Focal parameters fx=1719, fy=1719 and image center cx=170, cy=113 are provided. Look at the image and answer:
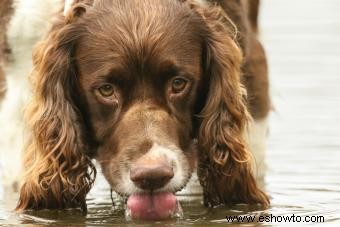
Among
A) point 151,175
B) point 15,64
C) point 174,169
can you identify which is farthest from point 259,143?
point 151,175

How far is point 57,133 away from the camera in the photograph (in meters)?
9.23

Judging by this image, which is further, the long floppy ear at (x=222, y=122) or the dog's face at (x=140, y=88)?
the long floppy ear at (x=222, y=122)

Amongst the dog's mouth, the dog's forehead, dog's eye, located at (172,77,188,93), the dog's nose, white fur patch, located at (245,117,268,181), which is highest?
the dog's forehead

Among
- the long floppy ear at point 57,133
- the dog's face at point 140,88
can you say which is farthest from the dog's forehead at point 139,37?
the long floppy ear at point 57,133

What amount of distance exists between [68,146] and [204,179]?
0.80 metres

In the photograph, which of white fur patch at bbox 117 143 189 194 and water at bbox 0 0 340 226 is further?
water at bbox 0 0 340 226

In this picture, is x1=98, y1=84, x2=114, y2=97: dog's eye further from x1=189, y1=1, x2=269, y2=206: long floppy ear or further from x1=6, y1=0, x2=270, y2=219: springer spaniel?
x1=189, y1=1, x2=269, y2=206: long floppy ear

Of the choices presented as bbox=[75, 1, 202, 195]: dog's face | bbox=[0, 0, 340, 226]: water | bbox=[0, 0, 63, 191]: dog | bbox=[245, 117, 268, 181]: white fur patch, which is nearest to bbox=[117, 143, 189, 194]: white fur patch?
bbox=[75, 1, 202, 195]: dog's face

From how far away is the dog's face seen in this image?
341 inches

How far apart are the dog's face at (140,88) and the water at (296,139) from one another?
413mm

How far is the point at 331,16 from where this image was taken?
722 inches

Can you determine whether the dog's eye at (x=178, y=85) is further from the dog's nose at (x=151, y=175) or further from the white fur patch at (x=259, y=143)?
the white fur patch at (x=259, y=143)

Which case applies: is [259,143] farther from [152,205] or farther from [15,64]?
[152,205]

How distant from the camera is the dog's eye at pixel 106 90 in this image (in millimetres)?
8922
